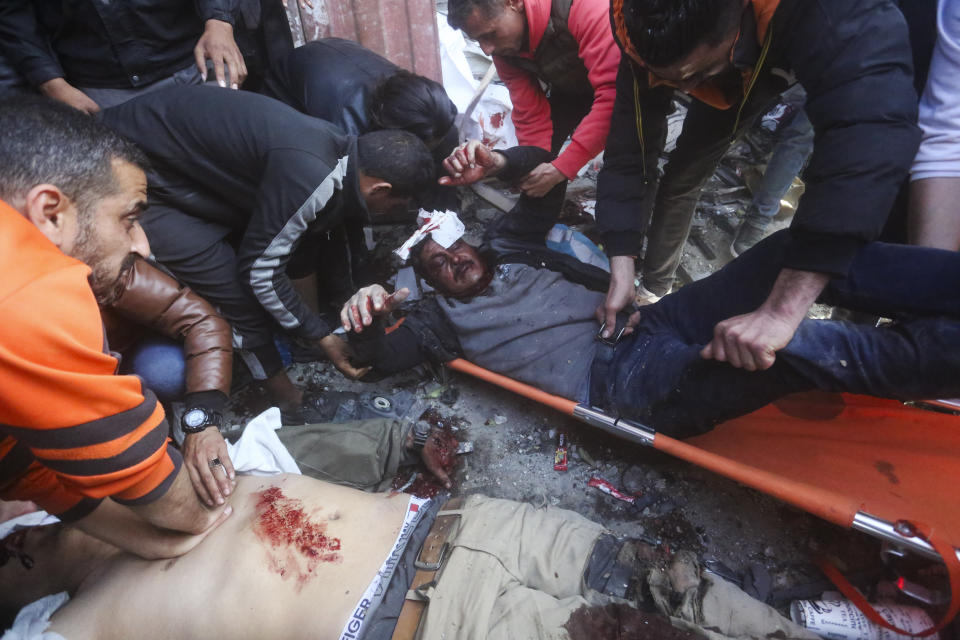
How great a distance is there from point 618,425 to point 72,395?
167 centimetres

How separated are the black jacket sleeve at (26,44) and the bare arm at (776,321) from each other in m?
3.03

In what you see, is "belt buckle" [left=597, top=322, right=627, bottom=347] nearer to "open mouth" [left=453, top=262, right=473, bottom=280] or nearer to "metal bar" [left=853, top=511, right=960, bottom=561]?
"open mouth" [left=453, top=262, right=473, bottom=280]

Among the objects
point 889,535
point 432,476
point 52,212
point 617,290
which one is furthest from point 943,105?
point 52,212

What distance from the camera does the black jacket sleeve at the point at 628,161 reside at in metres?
1.93

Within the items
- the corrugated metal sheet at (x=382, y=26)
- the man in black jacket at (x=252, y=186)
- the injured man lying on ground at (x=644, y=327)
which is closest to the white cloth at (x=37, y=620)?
the man in black jacket at (x=252, y=186)

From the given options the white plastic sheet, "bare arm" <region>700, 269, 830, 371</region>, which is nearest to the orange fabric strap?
"bare arm" <region>700, 269, 830, 371</region>

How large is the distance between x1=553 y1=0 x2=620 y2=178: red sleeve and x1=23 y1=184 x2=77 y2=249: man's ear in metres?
1.96

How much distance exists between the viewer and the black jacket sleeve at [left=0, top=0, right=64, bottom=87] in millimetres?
2080

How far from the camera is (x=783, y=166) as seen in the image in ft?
9.86

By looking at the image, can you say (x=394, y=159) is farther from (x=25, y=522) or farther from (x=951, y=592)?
(x=951, y=592)

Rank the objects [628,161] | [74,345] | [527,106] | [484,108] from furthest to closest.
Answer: [484,108]
[527,106]
[628,161]
[74,345]

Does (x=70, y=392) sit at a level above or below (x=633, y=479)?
above

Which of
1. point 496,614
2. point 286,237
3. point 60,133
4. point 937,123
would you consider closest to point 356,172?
point 286,237

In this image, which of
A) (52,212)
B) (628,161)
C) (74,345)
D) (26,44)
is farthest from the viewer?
(26,44)
